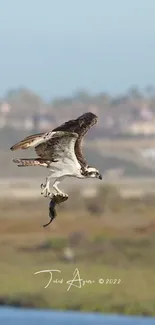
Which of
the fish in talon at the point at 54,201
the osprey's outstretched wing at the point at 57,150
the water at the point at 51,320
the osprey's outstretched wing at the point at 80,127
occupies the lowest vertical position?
the fish in talon at the point at 54,201

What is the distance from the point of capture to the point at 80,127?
3166 millimetres

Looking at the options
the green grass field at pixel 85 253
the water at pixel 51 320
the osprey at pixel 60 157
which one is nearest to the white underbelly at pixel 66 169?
the osprey at pixel 60 157

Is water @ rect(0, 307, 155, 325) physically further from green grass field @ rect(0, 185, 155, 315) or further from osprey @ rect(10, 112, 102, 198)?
osprey @ rect(10, 112, 102, 198)

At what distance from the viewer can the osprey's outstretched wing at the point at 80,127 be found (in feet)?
10.2

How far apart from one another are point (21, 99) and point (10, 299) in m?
2.07

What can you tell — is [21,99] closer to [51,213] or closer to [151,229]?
[151,229]

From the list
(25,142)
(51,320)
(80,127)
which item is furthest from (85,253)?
(25,142)

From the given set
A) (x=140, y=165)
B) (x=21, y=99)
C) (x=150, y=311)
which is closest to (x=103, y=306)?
(x=150, y=311)

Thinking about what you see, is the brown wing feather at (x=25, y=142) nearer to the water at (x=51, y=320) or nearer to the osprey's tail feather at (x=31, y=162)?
the osprey's tail feather at (x=31, y=162)

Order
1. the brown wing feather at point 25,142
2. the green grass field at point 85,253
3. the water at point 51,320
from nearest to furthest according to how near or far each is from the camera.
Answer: the brown wing feather at point 25,142 → the water at point 51,320 → the green grass field at point 85,253

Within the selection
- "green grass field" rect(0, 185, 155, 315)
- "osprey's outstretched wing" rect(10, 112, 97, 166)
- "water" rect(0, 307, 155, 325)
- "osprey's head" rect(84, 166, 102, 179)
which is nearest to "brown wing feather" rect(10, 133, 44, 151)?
"osprey's outstretched wing" rect(10, 112, 97, 166)

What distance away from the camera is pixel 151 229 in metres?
14.4

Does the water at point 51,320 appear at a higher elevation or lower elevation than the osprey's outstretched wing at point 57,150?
higher

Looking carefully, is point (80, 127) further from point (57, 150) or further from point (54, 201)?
point (54, 201)
